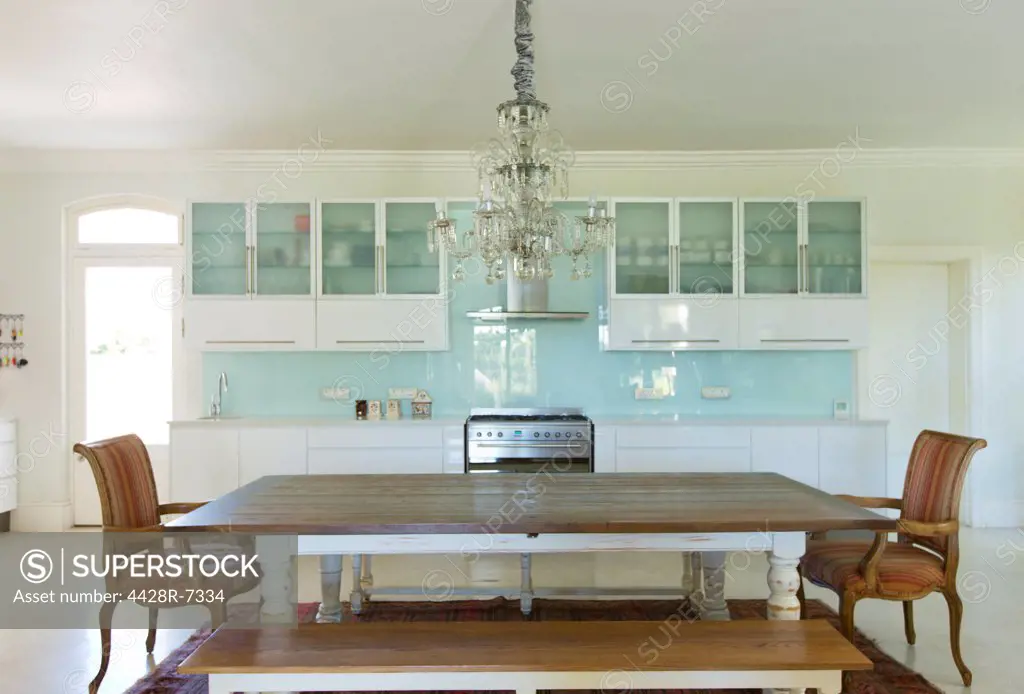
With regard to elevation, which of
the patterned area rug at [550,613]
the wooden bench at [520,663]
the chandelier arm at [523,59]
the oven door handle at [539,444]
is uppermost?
the chandelier arm at [523,59]

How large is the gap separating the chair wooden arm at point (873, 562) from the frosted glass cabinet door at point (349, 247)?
317cm

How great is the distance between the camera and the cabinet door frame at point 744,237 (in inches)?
174

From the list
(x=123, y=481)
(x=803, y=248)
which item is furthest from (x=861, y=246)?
(x=123, y=481)

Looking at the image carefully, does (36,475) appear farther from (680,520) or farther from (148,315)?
(680,520)

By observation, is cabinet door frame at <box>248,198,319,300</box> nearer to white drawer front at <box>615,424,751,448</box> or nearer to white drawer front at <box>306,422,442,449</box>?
white drawer front at <box>306,422,442,449</box>

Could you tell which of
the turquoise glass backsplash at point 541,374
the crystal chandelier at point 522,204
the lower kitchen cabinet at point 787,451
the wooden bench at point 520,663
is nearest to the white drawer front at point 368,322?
the turquoise glass backsplash at point 541,374

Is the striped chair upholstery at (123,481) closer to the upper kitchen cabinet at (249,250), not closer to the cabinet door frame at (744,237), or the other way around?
the upper kitchen cabinet at (249,250)

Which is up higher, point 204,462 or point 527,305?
point 527,305

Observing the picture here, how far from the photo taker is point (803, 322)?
14.5ft

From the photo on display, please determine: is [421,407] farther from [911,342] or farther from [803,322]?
[911,342]

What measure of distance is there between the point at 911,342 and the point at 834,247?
1.15m

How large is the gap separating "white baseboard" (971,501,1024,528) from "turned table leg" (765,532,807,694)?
136 inches

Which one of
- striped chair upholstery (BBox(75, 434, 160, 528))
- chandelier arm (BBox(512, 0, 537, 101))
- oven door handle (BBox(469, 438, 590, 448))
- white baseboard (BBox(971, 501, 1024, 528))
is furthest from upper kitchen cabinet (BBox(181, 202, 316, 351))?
white baseboard (BBox(971, 501, 1024, 528))

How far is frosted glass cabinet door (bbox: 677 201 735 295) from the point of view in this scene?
446 centimetres
